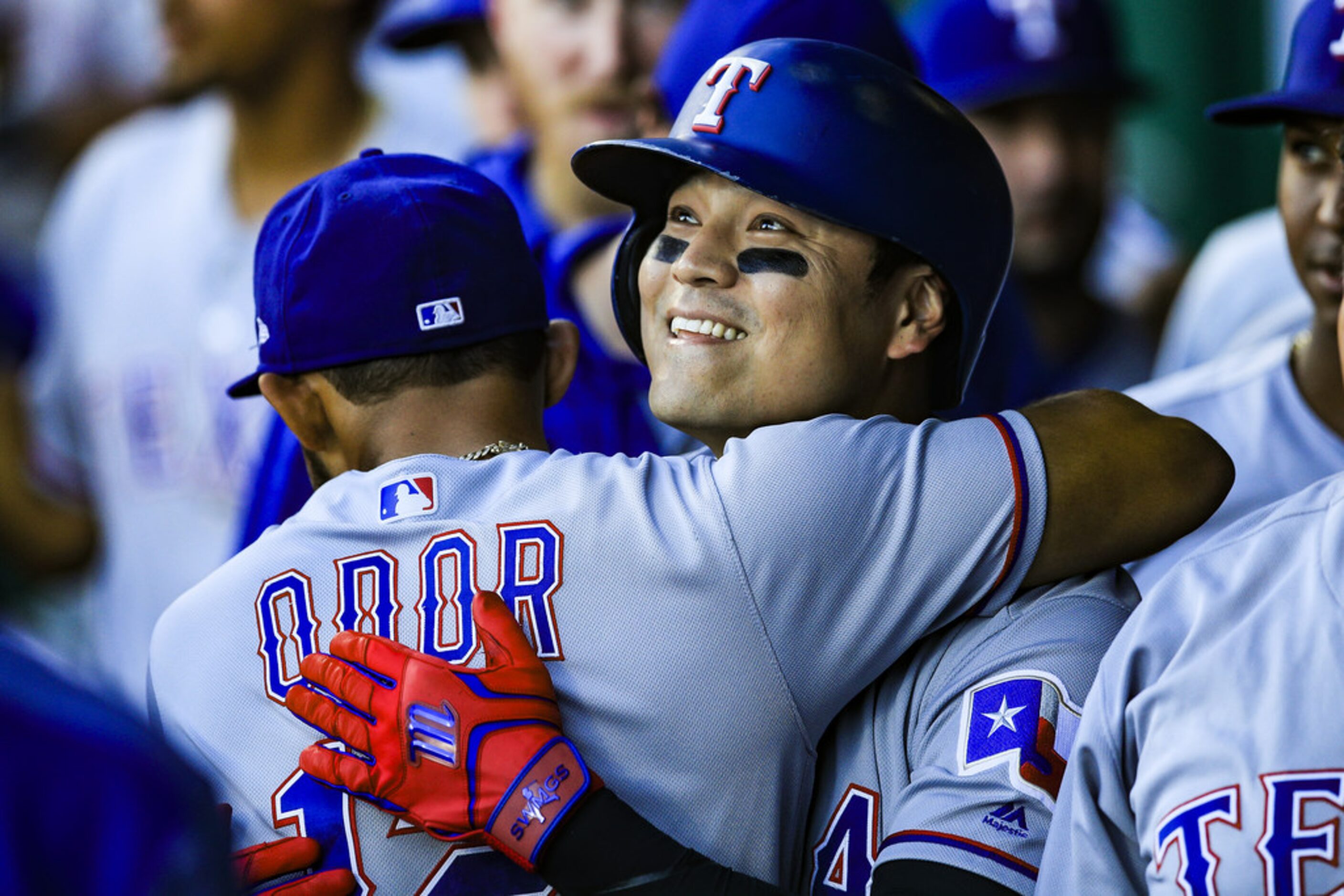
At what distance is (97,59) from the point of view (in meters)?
6.47

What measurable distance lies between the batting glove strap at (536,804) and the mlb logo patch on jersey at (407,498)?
0.36 m

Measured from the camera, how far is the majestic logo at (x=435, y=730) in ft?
6.07

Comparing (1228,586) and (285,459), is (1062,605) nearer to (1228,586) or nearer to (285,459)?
(1228,586)

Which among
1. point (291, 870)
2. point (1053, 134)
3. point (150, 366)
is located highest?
point (1053, 134)

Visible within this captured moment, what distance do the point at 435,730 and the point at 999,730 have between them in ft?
2.25

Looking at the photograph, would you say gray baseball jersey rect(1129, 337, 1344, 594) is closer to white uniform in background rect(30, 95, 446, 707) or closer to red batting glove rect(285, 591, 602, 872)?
red batting glove rect(285, 591, 602, 872)

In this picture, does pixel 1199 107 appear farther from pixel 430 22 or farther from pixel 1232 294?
pixel 430 22

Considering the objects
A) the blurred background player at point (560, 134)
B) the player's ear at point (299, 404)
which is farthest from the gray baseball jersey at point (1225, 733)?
the blurred background player at point (560, 134)

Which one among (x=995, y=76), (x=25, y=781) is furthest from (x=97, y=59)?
(x=25, y=781)

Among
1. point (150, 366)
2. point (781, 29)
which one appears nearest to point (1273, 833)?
point (781, 29)

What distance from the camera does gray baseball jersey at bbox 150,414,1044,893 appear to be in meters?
1.93

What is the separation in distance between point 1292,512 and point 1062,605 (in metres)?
0.33

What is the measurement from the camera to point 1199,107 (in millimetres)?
8141

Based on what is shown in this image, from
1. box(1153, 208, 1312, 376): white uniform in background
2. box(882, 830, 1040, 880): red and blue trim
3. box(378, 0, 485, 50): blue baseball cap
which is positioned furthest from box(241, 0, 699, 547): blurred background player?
box(1153, 208, 1312, 376): white uniform in background
